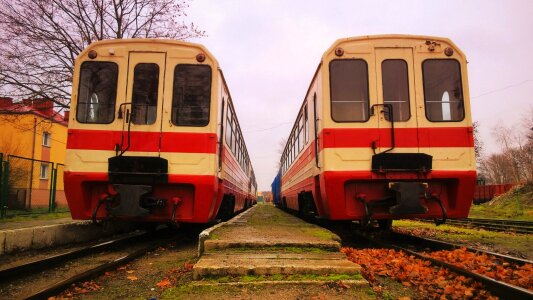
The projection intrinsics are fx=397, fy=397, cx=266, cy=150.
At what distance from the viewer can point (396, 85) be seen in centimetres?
669

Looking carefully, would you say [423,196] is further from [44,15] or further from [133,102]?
[44,15]

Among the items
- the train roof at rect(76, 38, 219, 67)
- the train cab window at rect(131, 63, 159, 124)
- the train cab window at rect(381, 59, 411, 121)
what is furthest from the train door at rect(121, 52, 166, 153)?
the train cab window at rect(381, 59, 411, 121)

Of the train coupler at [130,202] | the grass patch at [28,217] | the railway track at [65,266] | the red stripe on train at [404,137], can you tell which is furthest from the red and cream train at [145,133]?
the grass patch at [28,217]

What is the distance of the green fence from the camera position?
32.9 ft

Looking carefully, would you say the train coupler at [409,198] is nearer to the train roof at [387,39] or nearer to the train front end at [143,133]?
the train roof at [387,39]

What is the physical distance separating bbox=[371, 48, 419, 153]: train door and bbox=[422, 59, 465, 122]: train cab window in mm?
263

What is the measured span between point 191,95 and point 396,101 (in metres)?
3.47

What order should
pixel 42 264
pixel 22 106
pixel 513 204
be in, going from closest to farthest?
pixel 42 264, pixel 22 106, pixel 513 204

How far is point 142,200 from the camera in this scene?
20.6 ft

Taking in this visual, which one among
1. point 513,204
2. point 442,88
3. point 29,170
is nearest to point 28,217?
point 29,170

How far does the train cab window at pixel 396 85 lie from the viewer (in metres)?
6.60

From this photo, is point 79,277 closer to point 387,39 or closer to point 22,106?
point 387,39

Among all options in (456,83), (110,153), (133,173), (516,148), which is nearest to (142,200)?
(133,173)

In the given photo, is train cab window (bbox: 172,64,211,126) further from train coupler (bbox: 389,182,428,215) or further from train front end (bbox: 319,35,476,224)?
train coupler (bbox: 389,182,428,215)
